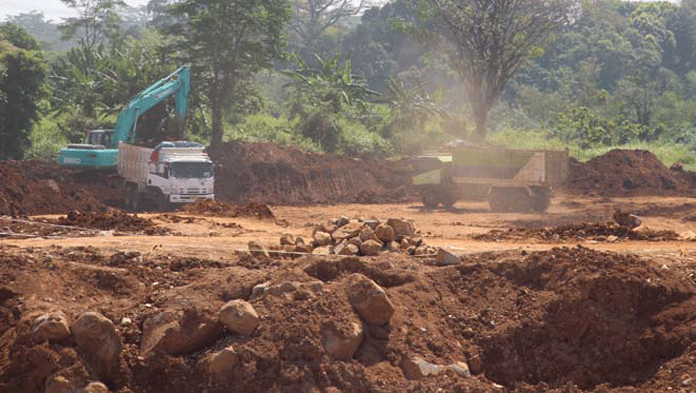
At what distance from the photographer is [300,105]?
151ft

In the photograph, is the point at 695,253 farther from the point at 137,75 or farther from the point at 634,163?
the point at 137,75

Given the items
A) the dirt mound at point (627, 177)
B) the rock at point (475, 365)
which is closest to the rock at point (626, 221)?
the rock at point (475, 365)

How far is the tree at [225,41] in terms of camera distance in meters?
37.4

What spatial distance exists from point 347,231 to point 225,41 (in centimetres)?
2290

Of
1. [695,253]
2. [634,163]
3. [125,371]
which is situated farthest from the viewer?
[634,163]

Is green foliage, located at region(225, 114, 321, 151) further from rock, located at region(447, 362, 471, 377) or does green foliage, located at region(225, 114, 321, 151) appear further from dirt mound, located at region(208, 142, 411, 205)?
rock, located at region(447, 362, 471, 377)

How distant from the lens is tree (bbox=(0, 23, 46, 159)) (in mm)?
37562

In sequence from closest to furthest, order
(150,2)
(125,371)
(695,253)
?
1. (125,371)
2. (695,253)
3. (150,2)

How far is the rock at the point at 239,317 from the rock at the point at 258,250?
11.3ft

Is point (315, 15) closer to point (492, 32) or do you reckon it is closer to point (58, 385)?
point (492, 32)

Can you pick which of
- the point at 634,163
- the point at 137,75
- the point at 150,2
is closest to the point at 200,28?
the point at 137,75

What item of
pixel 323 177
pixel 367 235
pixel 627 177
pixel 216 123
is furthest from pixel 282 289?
pixel 216 123

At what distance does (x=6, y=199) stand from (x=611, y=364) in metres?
18.5

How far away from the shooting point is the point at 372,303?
12320 mm
